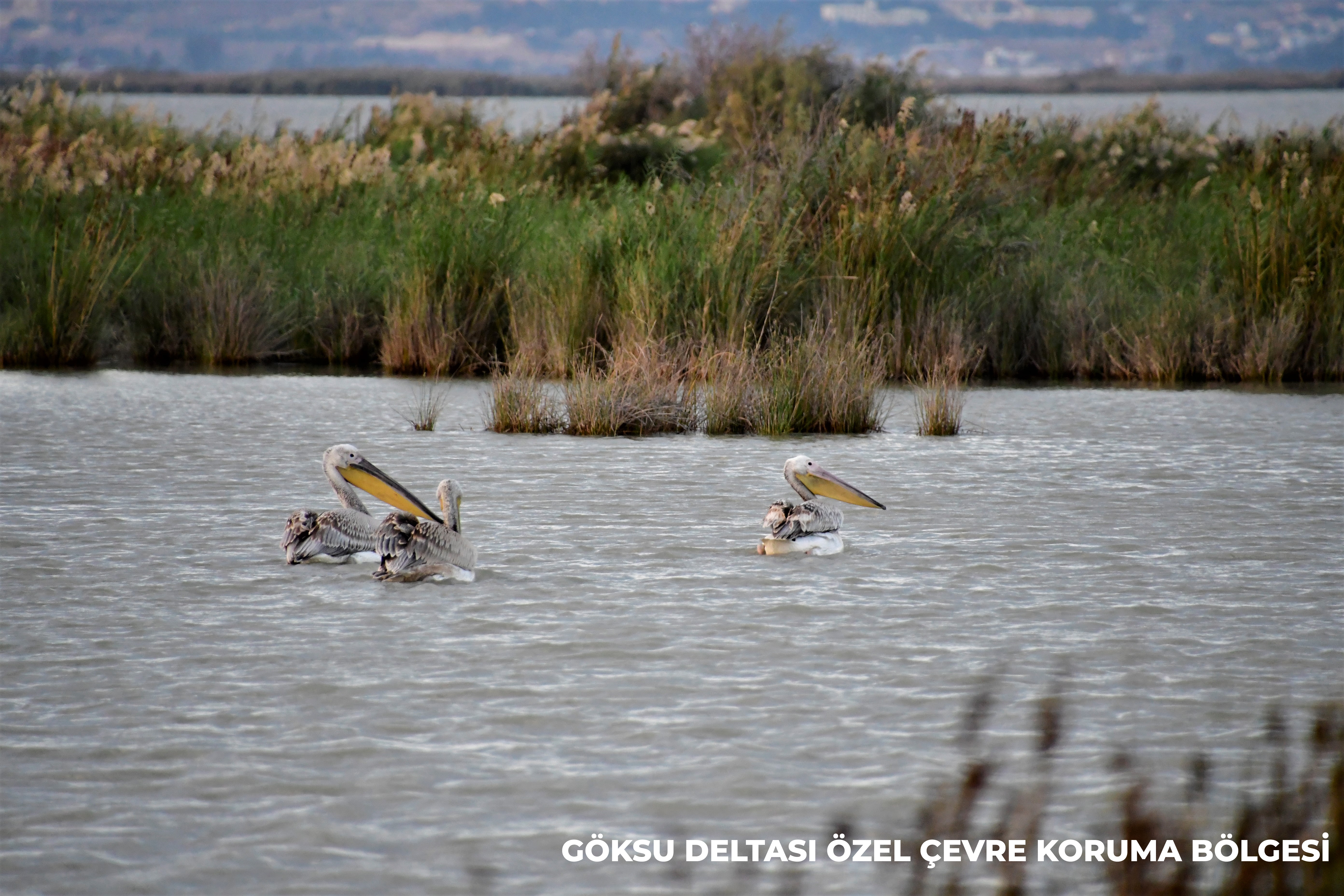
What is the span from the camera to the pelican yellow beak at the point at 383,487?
766 centimetres

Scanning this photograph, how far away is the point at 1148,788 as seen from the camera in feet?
14.8

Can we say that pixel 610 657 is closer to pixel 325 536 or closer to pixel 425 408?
pixel 325 536

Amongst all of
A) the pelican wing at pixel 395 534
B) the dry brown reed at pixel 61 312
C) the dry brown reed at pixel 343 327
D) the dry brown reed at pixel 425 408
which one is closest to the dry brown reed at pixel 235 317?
the dry brown reed at pixel 343 327

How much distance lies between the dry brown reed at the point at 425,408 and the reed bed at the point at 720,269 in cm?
60

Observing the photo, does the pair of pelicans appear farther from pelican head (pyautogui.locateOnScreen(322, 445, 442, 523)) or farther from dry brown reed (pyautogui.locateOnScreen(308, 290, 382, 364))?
dry brown reed (pyautogui.locateOnScreen(308, 290, 382, 364))

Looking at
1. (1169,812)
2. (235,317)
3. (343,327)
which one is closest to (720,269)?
(343,327)

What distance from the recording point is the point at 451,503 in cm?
718

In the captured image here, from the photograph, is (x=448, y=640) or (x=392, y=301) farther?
(x=392, y=301)

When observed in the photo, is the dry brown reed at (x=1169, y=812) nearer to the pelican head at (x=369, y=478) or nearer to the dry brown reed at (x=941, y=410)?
the pelican head at (x=369, y=478)

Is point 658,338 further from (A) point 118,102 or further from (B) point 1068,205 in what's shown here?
(A) point 118,102

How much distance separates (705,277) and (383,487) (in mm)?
5897

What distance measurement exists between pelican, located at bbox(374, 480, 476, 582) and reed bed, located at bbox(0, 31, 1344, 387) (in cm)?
445

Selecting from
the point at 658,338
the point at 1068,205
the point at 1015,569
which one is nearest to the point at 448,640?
the point at 1015,569

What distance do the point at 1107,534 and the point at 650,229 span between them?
21.3 ft
